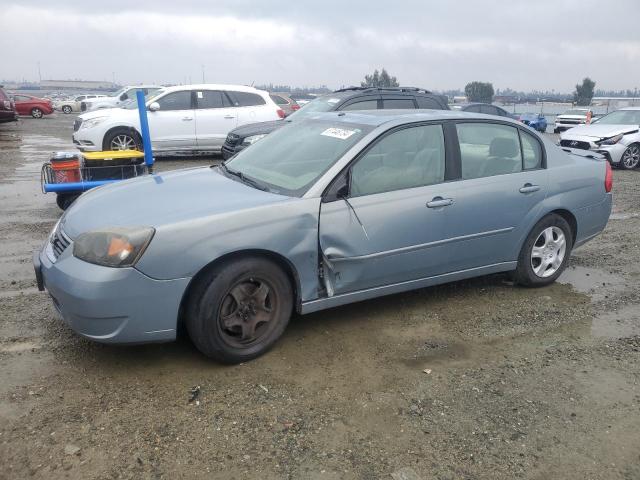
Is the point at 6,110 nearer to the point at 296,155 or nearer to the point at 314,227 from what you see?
the point at 296,155

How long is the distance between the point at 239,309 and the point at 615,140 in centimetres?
1237

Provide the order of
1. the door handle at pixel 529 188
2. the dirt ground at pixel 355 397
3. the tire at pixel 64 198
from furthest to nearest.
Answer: the tire at pixel 64 198, the door handle at pixel 529 188, the dirt ground at pixel 355 397

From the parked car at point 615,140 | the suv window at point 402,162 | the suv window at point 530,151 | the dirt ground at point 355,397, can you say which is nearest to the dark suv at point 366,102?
the parked car at point 615,140

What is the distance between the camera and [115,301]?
10.1 feet

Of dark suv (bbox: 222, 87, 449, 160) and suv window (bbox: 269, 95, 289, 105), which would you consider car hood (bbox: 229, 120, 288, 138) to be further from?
suv window (bbox: 269, 95, 289, 105)

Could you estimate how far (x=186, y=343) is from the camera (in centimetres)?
379

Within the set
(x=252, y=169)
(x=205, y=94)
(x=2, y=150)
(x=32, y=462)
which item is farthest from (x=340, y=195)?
(x=2, y=150)

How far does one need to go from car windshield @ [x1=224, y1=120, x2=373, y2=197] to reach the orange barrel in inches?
120

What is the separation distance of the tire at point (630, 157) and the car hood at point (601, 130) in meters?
0.41

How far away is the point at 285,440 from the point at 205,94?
36.0ft

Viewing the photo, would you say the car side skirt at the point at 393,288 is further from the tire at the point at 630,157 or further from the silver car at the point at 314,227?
the tire at the point at 630,157

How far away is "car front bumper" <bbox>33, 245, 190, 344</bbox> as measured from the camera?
10.1ft

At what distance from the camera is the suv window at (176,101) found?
1221cm

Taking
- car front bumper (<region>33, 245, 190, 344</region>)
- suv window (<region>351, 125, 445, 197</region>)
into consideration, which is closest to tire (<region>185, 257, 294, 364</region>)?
car front bumper (<region>33, 245, 190, 344</region>)
